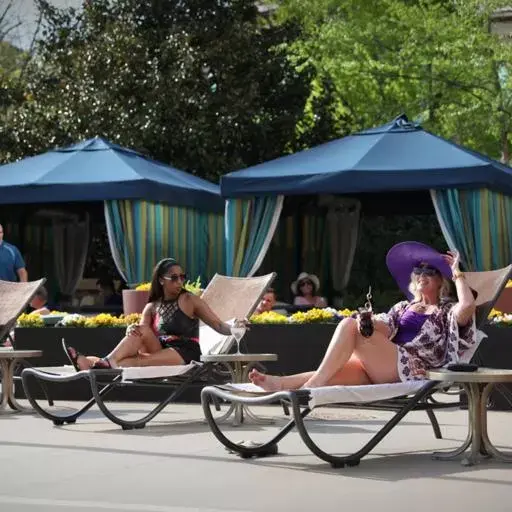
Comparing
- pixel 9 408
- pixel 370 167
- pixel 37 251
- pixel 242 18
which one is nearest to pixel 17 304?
pixel 9 408

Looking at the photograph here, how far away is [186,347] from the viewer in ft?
37.9

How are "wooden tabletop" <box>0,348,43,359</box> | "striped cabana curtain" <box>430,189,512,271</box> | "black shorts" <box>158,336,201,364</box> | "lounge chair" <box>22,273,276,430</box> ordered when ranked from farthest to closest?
1. "striped cabana curtain" <box>430,189,512,271</box>
2. "wooden tabletop" <box>0,348,43,359</box>
3. "black shorts" <box>158,336,201,364</box>
4. "lounge chair" <box>22,273,276,430</box>

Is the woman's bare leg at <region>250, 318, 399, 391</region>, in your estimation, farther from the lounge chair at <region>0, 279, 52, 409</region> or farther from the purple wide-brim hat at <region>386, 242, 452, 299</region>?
the lounge chair at <region>0, 279, 52, 409</region>

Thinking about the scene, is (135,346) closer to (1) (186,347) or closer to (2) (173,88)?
(1) (186,347)

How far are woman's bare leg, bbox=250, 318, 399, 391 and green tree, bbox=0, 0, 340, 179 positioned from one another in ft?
67.0

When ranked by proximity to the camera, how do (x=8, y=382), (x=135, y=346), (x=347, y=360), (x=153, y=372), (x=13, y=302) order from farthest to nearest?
1. (x=13, y=302)
2. (x=8, y=382)
3. (x=135, y=346)
4. (x=153, y=372)
5. (x=347, y=360)

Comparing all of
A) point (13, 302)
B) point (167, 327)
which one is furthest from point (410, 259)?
point (13, 302)

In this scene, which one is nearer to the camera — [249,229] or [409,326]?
[409,326]

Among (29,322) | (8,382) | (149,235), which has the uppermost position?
(149,235)

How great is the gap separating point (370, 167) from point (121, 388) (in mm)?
5932

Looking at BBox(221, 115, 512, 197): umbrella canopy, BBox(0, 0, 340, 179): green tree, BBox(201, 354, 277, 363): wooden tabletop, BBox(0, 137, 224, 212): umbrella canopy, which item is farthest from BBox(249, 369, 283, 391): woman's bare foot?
BBox(0, 0, 340, 179): green tree

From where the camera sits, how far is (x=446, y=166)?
60.4 feet

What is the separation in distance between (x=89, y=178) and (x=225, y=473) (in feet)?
43.3

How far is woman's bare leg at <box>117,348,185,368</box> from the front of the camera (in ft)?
37.2
